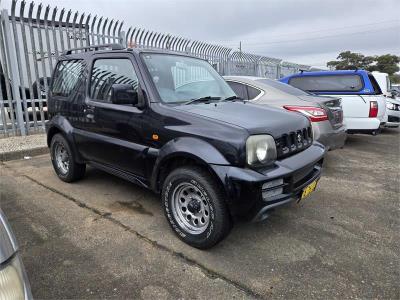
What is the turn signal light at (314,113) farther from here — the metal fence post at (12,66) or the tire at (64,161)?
the metal fence post at (12,66)

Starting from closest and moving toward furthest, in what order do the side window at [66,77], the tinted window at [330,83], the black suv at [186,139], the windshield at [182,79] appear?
1. the black suv at [186,139]
2. the windshield at [182,79]
3. the side window at [66,77]
4. the tinted window at [330,83]

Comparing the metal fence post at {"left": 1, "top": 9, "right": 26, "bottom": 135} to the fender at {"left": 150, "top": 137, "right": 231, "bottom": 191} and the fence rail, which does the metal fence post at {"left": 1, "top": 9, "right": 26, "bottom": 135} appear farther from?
the fender at {"left": 150, "top": 137, "right": 231, "bottom": 191}

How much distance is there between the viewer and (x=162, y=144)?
3.23 meters

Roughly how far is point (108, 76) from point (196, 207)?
2.00 metres

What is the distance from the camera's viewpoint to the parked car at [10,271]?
136 centimetres

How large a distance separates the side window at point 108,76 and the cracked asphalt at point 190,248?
136 centimetres

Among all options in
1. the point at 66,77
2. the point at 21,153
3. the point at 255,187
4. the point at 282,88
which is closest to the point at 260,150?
the point at 255,187

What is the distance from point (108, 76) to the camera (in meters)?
3.94

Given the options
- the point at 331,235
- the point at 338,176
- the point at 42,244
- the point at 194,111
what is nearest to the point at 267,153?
the point at 194,111

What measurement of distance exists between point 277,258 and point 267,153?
3.23 feet

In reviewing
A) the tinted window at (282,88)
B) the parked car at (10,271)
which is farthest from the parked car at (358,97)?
the parked car at (10,271)

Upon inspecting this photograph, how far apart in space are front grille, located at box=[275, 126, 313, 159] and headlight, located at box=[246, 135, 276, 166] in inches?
4.9

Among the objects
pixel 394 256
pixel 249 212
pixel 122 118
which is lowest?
pixel 394 256

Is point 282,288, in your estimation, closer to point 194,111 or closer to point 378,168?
point 194,111
